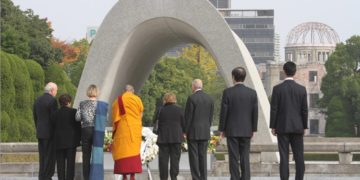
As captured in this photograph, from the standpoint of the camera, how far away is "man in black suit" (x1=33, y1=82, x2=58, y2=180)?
17.2 metres

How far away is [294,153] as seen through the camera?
49.5 ft

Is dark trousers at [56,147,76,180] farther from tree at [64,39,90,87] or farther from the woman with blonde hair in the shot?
tree at [64,39,90,87]

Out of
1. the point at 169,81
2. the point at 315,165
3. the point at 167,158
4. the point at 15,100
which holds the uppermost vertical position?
the point at 169,81

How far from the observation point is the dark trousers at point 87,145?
1659 cm

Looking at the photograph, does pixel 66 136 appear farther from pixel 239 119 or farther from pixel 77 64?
pixel 77 64

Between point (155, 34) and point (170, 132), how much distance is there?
8496 mm

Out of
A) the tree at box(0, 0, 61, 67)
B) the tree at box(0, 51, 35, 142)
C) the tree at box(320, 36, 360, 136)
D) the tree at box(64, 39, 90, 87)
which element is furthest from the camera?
the tree at box(64, 39, 90, 87)

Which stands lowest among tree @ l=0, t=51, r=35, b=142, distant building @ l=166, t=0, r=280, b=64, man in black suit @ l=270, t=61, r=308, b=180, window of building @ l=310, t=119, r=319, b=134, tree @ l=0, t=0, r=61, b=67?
man in black suit @ l=270, t=61, r=308, b=180

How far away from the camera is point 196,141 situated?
56.9 feet

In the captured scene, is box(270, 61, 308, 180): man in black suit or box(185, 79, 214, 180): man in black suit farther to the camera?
box(185, 79, 214, 180): man in black suit

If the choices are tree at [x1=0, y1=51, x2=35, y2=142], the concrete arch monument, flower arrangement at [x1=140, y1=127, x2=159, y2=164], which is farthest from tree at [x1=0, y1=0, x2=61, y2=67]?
flower arrangement at [x1=140, y1=127, x2=159, y2=164]

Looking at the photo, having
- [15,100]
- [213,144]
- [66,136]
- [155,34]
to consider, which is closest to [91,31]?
[15,100]

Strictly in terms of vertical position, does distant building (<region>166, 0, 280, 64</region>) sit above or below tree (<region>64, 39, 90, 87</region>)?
above

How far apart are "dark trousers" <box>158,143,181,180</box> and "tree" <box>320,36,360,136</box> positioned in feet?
182
